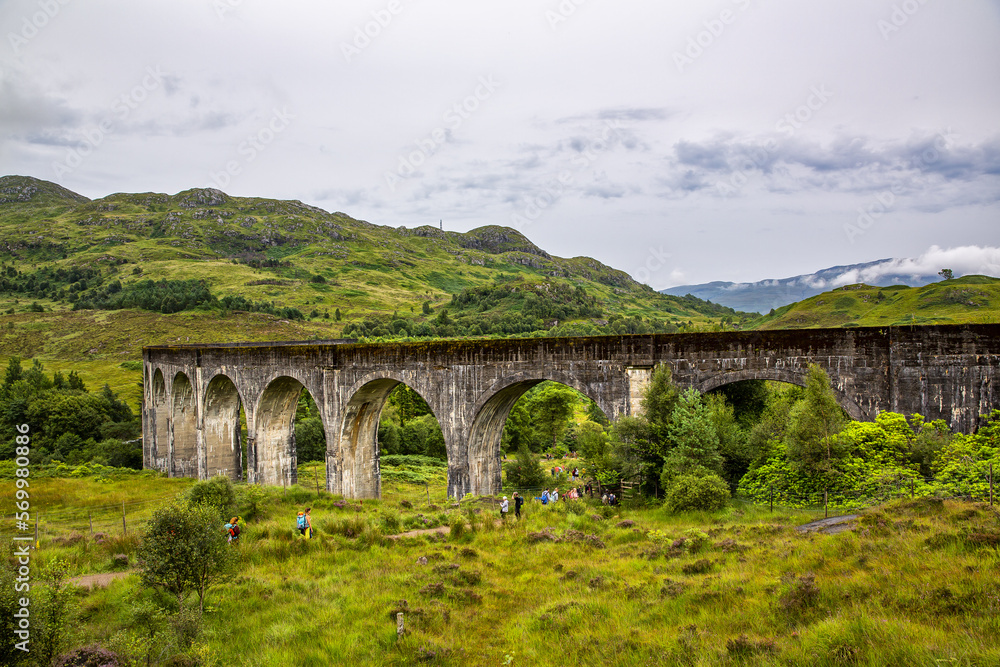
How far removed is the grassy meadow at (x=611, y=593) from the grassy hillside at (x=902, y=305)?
4527cm

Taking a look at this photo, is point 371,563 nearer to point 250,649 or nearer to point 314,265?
point 250,649

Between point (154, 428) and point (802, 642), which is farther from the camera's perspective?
A: point (154, 428)

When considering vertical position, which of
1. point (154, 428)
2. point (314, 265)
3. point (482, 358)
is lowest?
point (154, 428)

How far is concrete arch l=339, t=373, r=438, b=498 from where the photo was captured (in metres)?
23.9

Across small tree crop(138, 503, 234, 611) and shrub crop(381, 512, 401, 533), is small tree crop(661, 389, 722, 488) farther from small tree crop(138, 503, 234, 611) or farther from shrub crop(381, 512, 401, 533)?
small tree crop(138, 503, 234, 611)

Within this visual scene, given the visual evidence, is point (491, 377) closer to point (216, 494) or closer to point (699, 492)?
point (699, 492)

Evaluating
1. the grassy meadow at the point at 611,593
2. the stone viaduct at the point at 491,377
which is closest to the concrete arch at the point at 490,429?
the stone viaduct at the point at 491,377

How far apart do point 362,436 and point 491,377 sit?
369 inches

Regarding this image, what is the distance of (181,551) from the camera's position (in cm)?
899

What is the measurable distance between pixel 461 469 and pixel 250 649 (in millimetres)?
12066

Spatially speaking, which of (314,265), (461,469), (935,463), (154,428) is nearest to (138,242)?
(314,265)

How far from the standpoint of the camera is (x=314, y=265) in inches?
6890

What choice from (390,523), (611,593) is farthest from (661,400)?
(390,523)

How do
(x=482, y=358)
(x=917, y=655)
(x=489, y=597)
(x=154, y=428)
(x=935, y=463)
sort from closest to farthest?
1. (x=917, y=655)
2. (x=489, y=597)
3. (x=935, y=463)
4. (x=482, y=358)
5. (x=154, y=428)
